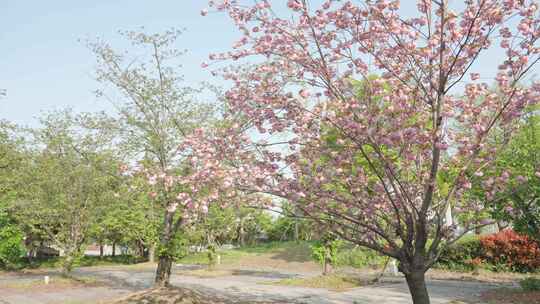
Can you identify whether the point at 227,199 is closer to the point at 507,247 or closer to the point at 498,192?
the point at 498,192

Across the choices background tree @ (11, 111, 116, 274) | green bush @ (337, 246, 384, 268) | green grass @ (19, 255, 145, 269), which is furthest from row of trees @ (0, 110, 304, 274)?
green grass @ (19, 255, 145, 269)

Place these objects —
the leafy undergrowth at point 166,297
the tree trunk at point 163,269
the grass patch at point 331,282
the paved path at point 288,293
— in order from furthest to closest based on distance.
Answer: the grass patch at point 331,282 < the tree trunk at point 163,269 < the paved path at point 288,293 < the leafy undergrowth at point 166,297

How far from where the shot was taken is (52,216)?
923 inches

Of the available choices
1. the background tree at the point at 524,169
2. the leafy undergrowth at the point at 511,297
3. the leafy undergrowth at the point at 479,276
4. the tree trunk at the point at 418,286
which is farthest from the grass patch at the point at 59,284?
the tree trunk at the point at 418,286

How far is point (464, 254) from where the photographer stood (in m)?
23.4

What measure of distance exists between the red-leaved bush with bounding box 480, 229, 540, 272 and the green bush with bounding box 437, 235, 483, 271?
1.37 feet

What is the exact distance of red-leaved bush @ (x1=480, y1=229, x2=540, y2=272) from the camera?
2097 centimetres

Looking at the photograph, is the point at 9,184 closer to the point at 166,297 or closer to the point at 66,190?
the point at 66,190

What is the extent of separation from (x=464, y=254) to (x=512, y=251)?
2472 mm

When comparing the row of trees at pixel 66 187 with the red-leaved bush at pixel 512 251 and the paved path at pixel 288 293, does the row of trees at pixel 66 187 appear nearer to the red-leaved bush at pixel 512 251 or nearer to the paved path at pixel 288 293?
the paved path at pixel 288 293

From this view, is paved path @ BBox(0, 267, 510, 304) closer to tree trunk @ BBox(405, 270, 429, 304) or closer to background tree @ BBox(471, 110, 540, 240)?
background tree @ BBox(471, 110, 540, 240)

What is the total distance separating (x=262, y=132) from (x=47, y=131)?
21016mm

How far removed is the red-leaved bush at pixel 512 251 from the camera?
21.0m

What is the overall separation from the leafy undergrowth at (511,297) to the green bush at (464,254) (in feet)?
25.3
